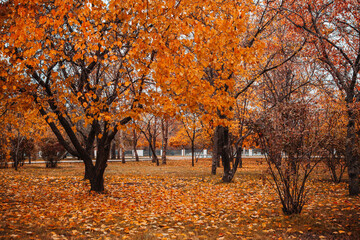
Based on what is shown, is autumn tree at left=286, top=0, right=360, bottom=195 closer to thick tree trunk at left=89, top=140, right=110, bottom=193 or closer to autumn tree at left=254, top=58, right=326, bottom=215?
autumn tree at left=254, top=58, right=326, bottom=215

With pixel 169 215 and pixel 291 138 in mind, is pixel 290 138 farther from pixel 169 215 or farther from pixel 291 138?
pixel 169 215

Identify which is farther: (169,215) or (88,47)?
(88,47)

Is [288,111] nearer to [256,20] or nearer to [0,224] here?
[0,224]

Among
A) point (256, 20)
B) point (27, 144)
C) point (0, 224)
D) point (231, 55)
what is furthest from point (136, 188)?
point (27, 144)

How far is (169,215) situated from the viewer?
6.47 meters

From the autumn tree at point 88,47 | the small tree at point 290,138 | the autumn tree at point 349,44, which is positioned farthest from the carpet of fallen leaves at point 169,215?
the autumn tree at point 88,47

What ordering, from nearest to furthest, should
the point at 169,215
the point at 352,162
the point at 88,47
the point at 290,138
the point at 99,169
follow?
the point at 290,138 → the point at 169,215 → the point at 88,47 → the point at 352,162 → the point at 99,169

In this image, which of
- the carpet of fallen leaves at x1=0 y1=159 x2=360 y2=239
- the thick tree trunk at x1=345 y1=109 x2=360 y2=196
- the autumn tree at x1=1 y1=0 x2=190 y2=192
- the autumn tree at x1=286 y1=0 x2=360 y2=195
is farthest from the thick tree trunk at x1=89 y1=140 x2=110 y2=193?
the thick tree trunk at x1=345 y1=109 x2=360 y2=196

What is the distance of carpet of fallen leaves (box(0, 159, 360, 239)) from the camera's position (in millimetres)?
4902

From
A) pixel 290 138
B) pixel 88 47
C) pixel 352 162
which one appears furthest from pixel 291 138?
pixel 88 47

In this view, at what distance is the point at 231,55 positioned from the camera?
6.80 meters

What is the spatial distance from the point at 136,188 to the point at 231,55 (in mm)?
6325

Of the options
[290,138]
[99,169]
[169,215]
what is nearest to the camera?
[290,138]

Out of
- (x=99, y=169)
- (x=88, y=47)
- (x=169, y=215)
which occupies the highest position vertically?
(x=88, y=47)
